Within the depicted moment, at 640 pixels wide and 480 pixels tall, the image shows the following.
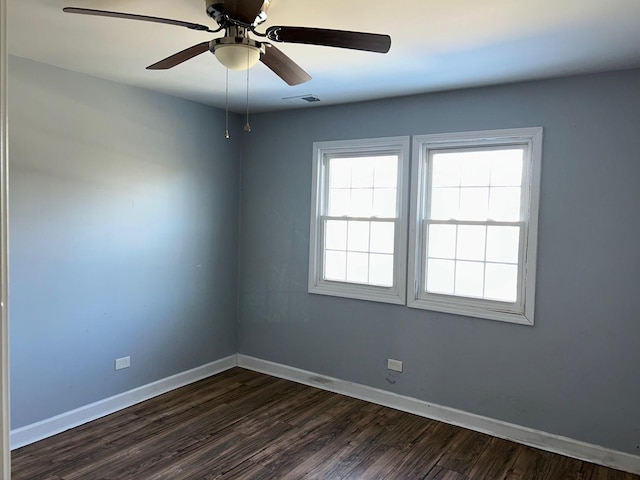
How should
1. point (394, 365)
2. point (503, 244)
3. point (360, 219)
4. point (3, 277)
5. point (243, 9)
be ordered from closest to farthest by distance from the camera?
point (3, 277) → point (243, 9) → point (503, 244) → point (394, 365) → point (360, 219)

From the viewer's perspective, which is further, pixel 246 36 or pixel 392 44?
pixel 392 44

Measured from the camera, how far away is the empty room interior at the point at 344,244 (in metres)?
2.85

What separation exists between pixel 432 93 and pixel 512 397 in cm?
244

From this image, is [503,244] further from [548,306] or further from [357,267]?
[357,267]

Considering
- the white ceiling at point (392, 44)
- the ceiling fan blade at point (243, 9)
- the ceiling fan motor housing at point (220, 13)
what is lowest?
the ceiling fan blade at point (243, 9)

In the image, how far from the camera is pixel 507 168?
353 centimetres

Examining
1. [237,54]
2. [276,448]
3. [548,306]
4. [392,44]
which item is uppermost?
[392,44]

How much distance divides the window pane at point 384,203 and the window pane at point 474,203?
59 cm

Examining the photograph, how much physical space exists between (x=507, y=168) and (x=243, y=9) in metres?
2.46

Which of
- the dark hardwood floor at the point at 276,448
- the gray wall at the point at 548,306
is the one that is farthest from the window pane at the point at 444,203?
the dark hardwood floor at the point at 276,448

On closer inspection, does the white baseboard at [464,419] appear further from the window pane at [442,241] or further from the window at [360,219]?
the window pane at [442,241]

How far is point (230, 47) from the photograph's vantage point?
1.97 metres

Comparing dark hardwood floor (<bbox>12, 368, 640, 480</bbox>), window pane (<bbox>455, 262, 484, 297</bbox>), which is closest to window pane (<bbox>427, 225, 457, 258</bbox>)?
window pane (<bbox>455, 262, 484, 297</bbox>)

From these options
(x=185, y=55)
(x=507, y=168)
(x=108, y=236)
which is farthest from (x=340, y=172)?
(x=185, y=55)
